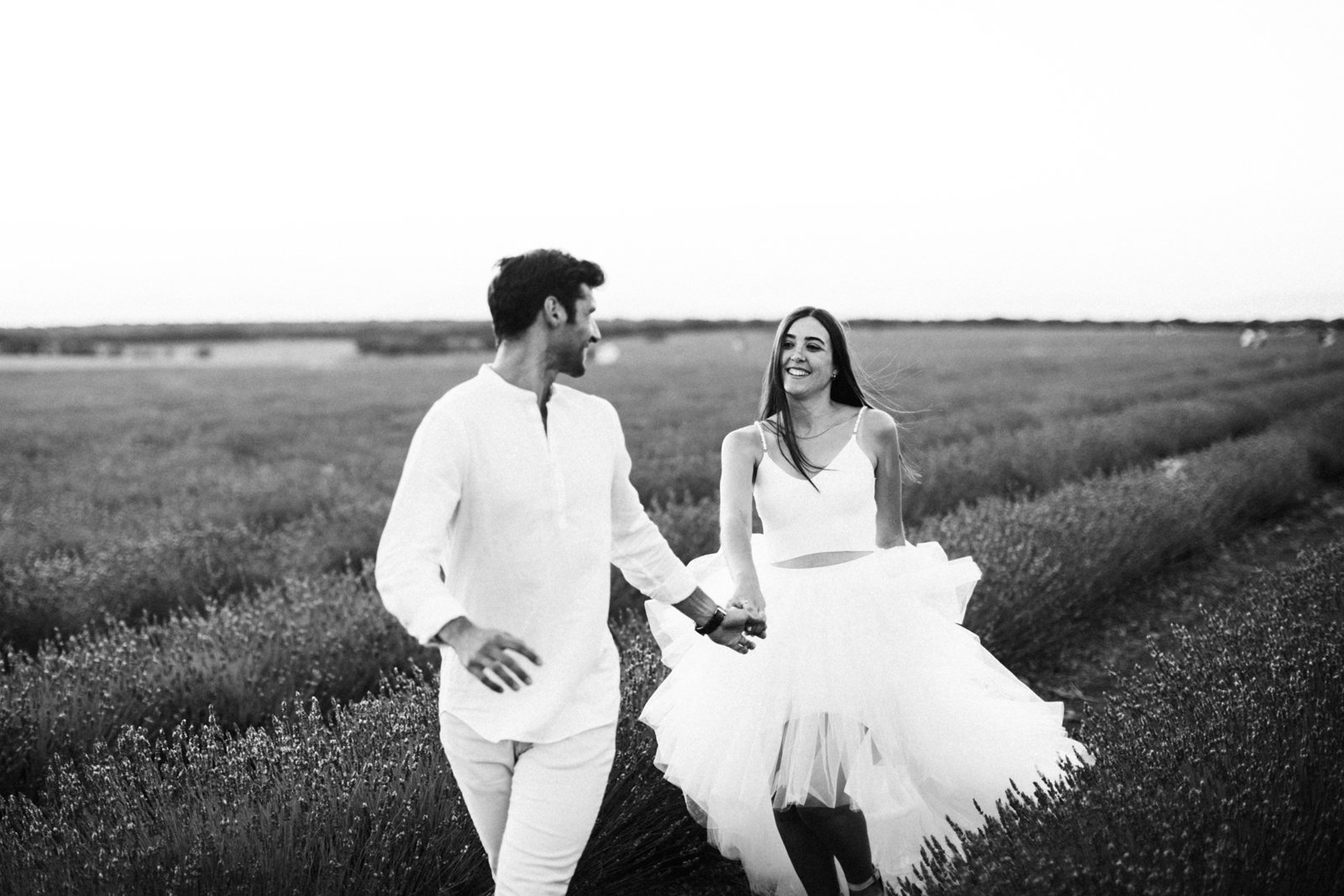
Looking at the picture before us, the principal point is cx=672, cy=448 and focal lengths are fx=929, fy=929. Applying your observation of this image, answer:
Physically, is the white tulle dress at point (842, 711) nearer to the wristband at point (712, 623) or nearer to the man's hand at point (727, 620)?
the man's hand at point (727, 620)

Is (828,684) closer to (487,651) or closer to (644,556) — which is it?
(644,556)

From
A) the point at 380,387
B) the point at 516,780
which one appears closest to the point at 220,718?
the point at 516,780

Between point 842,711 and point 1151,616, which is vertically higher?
point 842,711

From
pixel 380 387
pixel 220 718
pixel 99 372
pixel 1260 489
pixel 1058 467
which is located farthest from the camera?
pixel 99 372

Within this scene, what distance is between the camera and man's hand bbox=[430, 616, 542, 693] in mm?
1671

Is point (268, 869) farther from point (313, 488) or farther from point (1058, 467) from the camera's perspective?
point (1058, 467)

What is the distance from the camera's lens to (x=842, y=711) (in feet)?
8.79

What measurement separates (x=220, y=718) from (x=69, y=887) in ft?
5.53

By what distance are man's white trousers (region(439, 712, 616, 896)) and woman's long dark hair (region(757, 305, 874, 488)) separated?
1258 mm

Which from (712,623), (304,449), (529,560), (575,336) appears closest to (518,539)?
(529,560)

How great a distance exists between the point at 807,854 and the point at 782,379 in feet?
4.73

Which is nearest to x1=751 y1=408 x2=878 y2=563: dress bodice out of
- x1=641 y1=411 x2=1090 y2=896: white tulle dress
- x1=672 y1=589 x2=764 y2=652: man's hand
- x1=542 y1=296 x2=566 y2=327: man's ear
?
x1=641 y1=411 x2=1090 y2=896: white tulle dress

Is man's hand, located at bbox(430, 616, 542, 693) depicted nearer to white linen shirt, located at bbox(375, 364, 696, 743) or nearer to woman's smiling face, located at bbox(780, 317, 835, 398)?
white linen shirt, located at bbox(375, 364, 696, 743)

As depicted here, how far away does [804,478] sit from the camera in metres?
2.87
